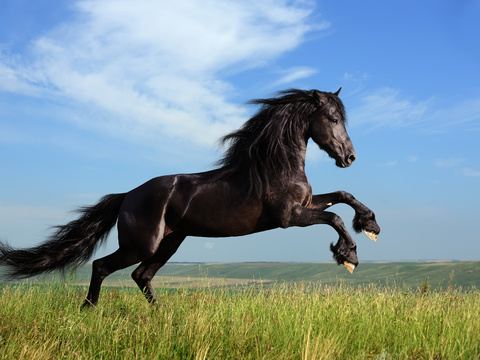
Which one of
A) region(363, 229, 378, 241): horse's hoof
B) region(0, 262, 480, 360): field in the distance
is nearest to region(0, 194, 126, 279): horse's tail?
region(0, 262, 480, 360): field in the distance

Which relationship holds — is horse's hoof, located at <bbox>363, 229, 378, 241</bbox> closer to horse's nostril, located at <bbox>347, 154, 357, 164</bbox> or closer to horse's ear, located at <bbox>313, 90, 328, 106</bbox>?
horse's nostril, located at <bbox>347, 154, 357, 164</bbox>

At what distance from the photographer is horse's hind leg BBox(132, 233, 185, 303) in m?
7.02

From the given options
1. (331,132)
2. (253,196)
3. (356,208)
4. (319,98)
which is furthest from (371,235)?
(319,98)

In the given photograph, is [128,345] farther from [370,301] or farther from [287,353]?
[370,301]

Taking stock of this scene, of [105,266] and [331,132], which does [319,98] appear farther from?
[105,266]

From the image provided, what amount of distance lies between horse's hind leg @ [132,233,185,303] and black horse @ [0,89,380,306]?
14 millimetres

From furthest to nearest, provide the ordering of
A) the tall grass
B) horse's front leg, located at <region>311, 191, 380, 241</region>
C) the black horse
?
1. horse's front leg, located at <region>311, 191, 380, 241</region>
2. the black horse
3. the tall grass

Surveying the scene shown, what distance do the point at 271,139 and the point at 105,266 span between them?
9.12 ft

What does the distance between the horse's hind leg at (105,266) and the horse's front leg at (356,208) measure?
2510 millimetres

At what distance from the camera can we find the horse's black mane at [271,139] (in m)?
6.29

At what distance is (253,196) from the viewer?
6.22 m

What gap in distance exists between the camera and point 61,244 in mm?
7395

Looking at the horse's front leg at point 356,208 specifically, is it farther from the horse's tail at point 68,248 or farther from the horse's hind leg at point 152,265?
the horse's tail at point 68,248

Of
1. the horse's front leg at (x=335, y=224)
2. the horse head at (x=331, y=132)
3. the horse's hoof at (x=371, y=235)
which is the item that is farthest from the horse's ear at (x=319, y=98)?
the horse's hoof at (x=371, y=235)
